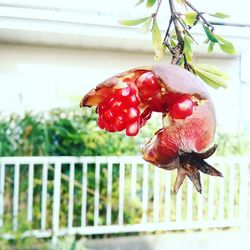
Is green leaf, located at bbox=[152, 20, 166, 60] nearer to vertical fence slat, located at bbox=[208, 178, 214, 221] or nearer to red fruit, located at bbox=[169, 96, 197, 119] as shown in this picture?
red fruit, located at bbox=[169, 96, 197, 119]

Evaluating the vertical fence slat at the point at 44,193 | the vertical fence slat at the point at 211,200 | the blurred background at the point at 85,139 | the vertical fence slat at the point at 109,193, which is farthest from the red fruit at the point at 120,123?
the vertical fence slat at the point at 211,200

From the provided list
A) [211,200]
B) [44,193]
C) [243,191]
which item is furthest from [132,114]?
[243,191]

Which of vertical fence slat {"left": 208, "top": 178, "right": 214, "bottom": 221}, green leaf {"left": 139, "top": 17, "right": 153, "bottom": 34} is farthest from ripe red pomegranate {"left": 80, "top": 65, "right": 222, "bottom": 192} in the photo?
vertical fence slat {"left": 208, "top": 178, "right": 214, "bottom": 221}

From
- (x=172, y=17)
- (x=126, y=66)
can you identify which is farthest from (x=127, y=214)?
(x=172, y=17)

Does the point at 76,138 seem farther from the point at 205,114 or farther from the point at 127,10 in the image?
the point at 205,114

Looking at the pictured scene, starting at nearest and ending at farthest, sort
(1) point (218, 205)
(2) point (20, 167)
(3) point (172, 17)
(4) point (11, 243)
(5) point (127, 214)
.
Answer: (3) point (172, 17) < (4) point (11, 243) < (2) point (20, 167) < (5) point (127, 214) < (1) point (218, 205)

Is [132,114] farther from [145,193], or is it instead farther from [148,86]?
[145,193]
